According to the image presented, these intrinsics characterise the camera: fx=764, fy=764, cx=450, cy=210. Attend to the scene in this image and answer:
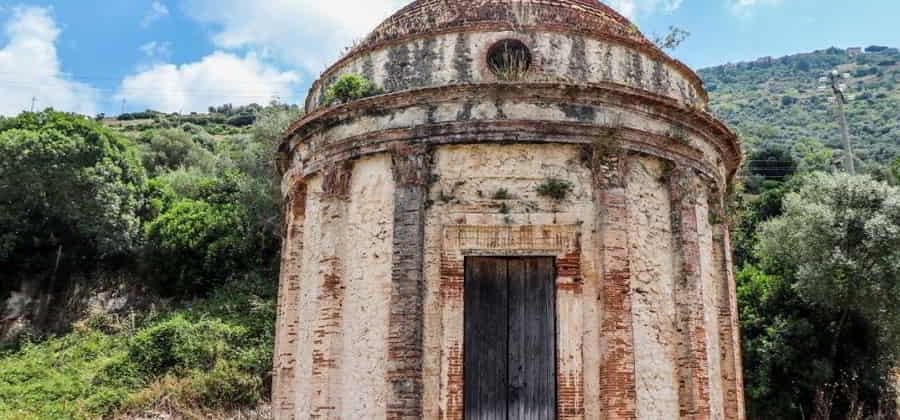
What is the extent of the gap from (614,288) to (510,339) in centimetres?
130

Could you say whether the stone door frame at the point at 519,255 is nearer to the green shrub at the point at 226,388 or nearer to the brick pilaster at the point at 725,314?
the brick pilaster at the point at 725,314

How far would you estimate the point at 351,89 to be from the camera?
9938 mm

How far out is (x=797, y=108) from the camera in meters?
64.0

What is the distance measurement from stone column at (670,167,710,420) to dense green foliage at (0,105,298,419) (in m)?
13.8

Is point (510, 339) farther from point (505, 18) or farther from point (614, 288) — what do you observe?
point (505, 18)

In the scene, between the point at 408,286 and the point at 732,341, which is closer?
the point at 408,286

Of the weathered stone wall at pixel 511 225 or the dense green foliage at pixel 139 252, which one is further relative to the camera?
the dense green foliage at pixel 139 252

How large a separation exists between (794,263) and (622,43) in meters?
14.3

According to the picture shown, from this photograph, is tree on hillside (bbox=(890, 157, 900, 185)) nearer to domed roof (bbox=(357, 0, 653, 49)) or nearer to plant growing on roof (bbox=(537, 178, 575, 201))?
domed roof (bbox=(357, 0, 653, 49))

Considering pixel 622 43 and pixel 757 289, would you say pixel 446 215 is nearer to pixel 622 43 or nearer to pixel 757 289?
pixel 622 43

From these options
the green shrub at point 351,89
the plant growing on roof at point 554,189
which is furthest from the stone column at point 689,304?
the green shrub at point 351,89

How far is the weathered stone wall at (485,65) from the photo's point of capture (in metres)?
9.73

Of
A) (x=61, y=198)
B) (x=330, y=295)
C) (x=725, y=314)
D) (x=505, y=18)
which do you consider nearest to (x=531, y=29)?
(x=505, y=18)

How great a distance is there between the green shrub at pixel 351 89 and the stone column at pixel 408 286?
1.16 metres
